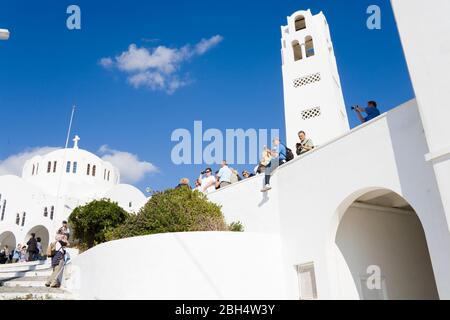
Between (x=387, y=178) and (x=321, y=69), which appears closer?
(x=387, y=178)

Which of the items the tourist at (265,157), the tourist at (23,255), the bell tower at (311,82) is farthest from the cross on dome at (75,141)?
the tourist at (265,157)

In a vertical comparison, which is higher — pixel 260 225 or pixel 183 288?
pixel 260 225

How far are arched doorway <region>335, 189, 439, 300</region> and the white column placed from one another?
2577mm

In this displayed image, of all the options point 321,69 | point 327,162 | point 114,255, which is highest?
point 321,69

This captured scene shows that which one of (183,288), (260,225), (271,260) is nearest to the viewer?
(183,288)

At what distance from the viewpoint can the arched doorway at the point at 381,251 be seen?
8273 mm

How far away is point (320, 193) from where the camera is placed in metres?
8.48

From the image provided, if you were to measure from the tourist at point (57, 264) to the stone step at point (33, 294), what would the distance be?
0.32 meters

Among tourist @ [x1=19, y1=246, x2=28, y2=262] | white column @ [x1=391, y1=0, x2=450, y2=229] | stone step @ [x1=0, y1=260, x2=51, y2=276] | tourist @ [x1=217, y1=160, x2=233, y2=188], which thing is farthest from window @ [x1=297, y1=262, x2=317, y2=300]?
tourist @ [x1=19, y1=246, x2=28, y2=262]

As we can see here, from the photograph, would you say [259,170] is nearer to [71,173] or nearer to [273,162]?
[273,162]
